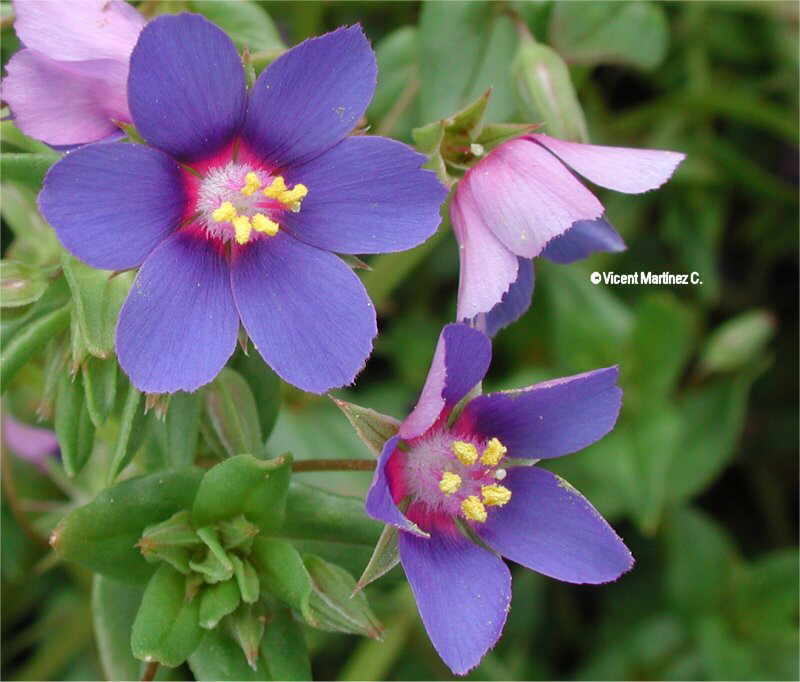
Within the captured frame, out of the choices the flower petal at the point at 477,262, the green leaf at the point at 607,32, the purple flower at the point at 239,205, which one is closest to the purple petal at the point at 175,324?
the purple flower at the point at 239,205

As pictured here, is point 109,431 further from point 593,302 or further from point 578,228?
point 593,302

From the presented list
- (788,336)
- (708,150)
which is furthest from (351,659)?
(708,150)

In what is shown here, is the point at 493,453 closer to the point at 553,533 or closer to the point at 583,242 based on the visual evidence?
the point at 553,533

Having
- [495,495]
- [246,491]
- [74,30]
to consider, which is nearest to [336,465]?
[246,491]

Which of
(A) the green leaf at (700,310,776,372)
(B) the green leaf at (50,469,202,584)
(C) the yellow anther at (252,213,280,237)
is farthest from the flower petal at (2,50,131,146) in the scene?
(A) the green leaf at (700,310,776,372)

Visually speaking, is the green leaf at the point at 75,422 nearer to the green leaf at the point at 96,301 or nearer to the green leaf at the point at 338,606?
the green leaf at the point at 96,301
